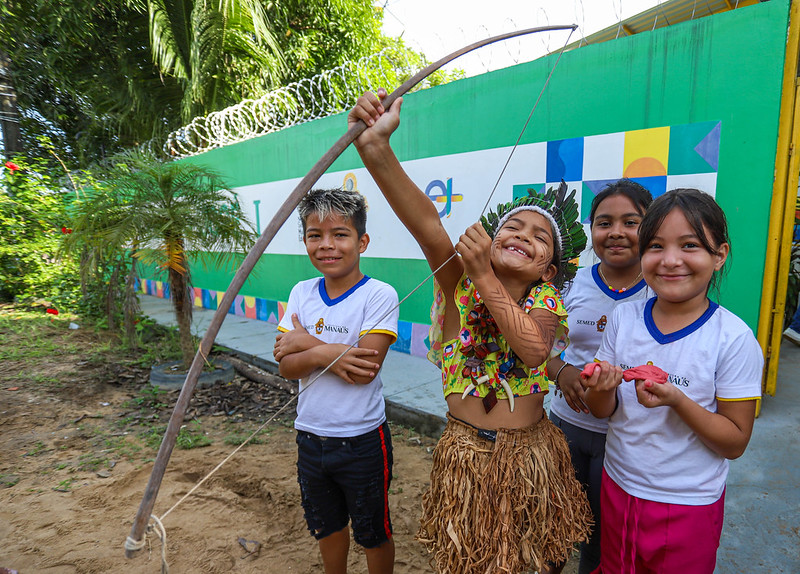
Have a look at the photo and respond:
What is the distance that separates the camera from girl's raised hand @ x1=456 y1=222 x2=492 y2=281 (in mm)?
1189

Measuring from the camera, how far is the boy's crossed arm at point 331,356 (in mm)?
1685

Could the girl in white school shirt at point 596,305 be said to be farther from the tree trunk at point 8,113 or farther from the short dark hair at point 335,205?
the tree trunk at point 8,113

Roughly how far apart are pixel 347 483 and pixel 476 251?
1151 mm

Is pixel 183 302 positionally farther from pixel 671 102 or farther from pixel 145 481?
pixel 671 102

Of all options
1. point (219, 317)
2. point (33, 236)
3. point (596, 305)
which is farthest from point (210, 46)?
point (596, 305)

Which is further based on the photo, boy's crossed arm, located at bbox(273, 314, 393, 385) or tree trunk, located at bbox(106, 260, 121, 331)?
tree trunk, located at bbox(106, 260, 121, 331)

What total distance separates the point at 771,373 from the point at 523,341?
10.3 ft

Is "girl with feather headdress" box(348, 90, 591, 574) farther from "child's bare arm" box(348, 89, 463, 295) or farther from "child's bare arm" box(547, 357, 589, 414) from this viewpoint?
"child's bare arm" box(547, 357, 589, 414)

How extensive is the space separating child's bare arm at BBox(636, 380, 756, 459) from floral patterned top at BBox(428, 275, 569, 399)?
0.31 m

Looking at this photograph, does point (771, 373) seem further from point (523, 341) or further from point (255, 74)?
point (255, 74)

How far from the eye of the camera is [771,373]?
126 inches

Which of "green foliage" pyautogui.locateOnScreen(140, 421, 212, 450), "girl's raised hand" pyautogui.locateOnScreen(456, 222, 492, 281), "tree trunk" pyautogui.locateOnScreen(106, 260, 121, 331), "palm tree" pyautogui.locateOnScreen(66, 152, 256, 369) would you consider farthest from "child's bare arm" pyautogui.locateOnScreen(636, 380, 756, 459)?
"tree trunk" pyautogui.locateOnScreen(106, 260, 121, 331)

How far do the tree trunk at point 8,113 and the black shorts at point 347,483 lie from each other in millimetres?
8727

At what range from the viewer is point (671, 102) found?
3.14 meters
